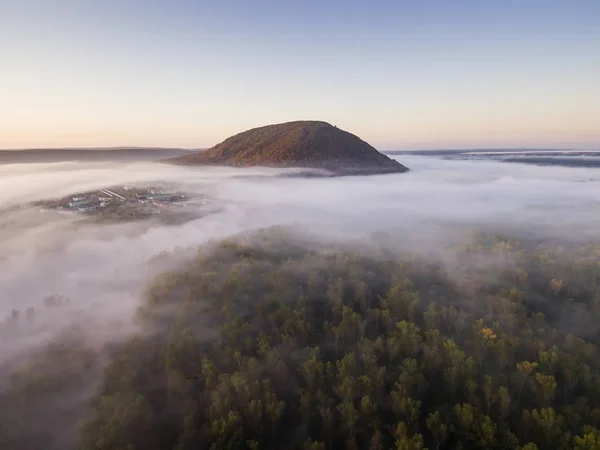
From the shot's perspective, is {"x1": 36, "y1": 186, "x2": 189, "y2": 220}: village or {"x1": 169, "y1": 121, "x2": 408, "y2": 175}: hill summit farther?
{"x1": 169, "y1": 121, "x2": 408, "y2": 175}: hill summit

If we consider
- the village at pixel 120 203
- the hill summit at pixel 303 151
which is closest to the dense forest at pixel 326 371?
the village at pixel 120 203

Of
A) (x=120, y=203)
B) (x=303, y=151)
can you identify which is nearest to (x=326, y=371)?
(x=120, y=203)

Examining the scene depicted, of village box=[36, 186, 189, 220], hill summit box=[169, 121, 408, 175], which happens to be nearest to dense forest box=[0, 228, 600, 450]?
village box=[36, 186, 189, 220]

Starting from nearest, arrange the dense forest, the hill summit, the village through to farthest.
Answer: the dense forest, the village, the hill summit

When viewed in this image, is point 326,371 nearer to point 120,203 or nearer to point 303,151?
point 120,203

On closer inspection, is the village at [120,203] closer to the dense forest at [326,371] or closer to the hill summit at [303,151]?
the hill summit at [303,151]

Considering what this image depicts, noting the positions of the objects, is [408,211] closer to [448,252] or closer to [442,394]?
[448,252]

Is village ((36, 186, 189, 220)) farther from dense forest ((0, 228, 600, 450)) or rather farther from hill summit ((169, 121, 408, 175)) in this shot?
dense forest ((0, 228, 600, 450))

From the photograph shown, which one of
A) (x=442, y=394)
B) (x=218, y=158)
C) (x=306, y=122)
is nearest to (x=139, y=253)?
(x=442, y=394)
